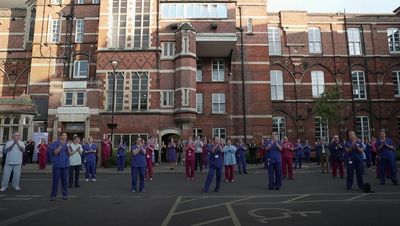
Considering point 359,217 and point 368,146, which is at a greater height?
point 368,146


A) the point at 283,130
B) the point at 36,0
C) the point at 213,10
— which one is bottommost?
the point at 283,130

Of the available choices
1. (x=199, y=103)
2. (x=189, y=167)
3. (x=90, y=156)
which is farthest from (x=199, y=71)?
(x=90, y=156)

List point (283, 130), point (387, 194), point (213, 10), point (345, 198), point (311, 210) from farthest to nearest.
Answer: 1. point (283, 130)
2. point (213, 10)
3. point (387, 194)
4. point (345, 198)
5. point (311, 210)

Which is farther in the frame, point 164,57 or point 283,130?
point 283,130

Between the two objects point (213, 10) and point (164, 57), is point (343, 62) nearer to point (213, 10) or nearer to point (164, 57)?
point (213, 10)

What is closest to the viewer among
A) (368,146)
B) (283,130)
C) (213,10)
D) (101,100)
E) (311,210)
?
(311,210)

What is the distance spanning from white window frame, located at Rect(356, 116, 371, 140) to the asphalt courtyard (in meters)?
22.2

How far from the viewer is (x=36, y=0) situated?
108 ft

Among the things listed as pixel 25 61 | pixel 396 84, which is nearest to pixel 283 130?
pixel 396 84

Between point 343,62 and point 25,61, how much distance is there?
32483 mm

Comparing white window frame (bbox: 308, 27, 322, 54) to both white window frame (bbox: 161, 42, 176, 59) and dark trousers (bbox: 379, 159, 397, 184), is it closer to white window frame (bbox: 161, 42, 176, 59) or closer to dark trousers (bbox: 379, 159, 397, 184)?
white window frame (bbox: 161, 42, 176, 59)

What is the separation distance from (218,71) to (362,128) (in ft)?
51.0

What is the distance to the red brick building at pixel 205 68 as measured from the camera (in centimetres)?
2692

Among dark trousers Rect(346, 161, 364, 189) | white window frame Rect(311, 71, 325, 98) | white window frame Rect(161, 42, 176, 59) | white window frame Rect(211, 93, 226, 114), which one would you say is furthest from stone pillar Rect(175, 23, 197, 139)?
dark trousers Rect(346, 161, 364, 189)
